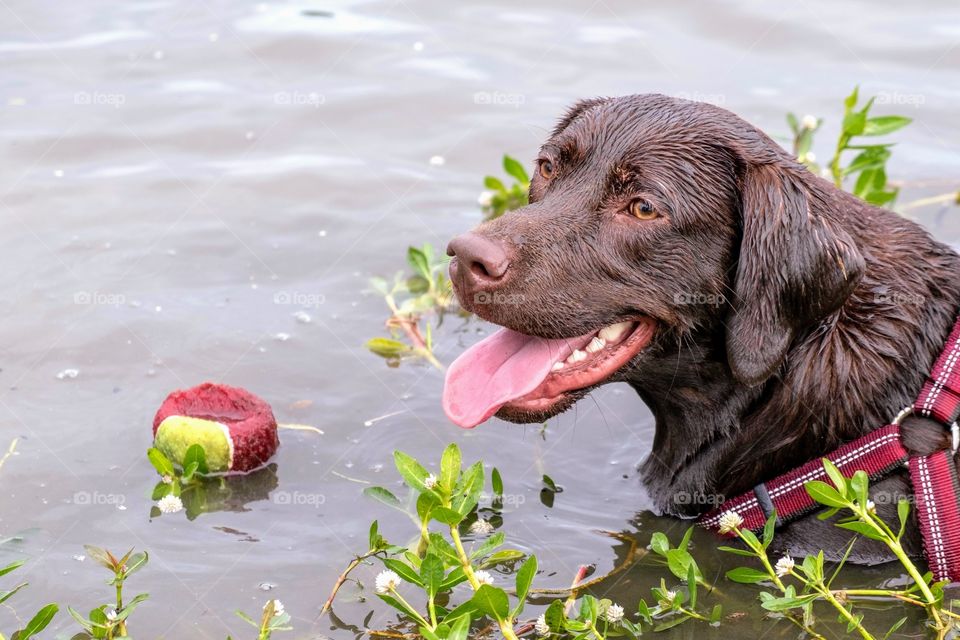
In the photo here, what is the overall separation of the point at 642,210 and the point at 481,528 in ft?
4.44

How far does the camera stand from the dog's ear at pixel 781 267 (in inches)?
155

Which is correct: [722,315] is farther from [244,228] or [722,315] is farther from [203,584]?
[244,228]

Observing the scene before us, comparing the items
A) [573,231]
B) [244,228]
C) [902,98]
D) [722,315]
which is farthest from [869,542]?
[902,98]

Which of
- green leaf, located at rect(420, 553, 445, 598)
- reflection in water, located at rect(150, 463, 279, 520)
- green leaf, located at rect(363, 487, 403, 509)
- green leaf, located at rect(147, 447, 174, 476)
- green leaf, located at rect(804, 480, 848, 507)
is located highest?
green leaf, located at rect(804, 480, 848, 507)

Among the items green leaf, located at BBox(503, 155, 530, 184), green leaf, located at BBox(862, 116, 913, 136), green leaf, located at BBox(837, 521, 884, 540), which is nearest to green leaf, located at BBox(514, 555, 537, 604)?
green leaf, located at BBox(837, 521, 884, 540)

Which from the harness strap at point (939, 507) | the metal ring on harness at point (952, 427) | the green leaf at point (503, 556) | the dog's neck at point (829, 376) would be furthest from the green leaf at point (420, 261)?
the harness strap at point (939, 507)

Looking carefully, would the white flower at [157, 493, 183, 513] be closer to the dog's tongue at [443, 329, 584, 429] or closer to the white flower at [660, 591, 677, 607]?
the dog's tongue at [443, 329, 584, 429]

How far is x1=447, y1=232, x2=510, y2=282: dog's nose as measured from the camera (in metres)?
→ 3.89

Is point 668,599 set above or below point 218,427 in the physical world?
above

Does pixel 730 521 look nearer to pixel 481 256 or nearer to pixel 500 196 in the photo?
pixel 481 256

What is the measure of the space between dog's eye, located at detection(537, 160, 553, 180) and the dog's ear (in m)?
0.73

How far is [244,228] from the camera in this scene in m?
6.75

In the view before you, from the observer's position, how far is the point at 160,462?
4.44 m

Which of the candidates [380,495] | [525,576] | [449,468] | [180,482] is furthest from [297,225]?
[525,576]
